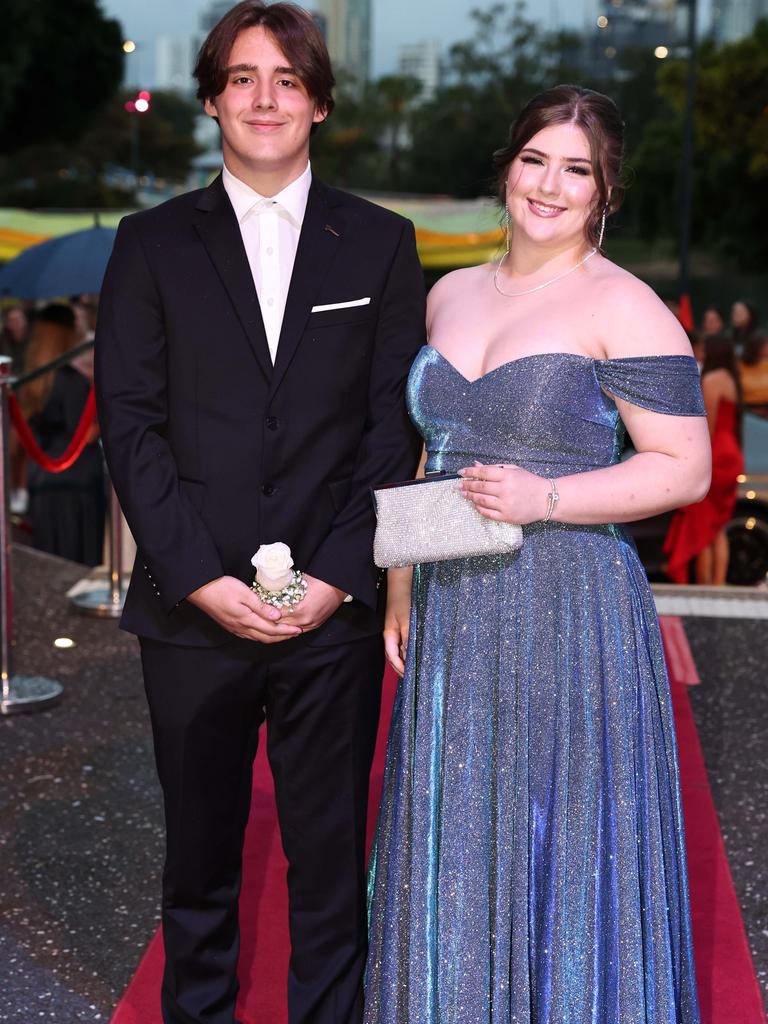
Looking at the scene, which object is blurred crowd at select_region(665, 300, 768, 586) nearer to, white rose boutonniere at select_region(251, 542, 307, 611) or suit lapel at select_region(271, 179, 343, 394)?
suit lapel at select_region(271, 179, 343, 394)

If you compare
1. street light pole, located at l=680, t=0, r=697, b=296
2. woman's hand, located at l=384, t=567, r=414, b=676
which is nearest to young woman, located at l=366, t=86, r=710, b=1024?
woman's hand, located at l=384, t=567, r=414, b=676

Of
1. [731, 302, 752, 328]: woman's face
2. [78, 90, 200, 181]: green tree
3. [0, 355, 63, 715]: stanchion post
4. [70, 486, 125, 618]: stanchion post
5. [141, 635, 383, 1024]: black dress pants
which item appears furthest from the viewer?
[78, 90, 200, 181]: green tree

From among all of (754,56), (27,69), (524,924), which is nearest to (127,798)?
(524,924)

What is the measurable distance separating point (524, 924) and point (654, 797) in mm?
343

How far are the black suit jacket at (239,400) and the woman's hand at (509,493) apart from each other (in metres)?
0.28

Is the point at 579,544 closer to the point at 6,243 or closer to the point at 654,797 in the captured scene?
the point at 654,797

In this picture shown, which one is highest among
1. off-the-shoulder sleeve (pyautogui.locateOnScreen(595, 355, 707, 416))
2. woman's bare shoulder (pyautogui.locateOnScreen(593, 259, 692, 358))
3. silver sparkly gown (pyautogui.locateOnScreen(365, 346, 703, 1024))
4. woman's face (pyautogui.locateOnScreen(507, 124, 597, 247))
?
woman's face (pyautogui.locateOnScreen(507, 124, 597, 247))

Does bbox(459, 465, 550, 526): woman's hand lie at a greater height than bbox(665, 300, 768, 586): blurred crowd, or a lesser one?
greater

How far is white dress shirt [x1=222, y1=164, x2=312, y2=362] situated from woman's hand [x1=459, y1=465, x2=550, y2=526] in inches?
20.1

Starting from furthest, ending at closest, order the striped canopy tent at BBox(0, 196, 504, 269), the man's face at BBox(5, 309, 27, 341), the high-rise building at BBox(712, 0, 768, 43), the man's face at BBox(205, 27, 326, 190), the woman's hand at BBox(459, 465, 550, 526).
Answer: the high-rise building at BBox(712, 0, 768, 43), the striped canopy tent at BBox(0, 196, 504, 269), the man's face at BBox(5, 309, 27, 341), the man's face at BBox(205, 27, 326, 190), the woman's hand at BBox(459, 465, 550, 526)

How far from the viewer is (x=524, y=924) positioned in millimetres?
2604

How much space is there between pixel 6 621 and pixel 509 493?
3.63 metres

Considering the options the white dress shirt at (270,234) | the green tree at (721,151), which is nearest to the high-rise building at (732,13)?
the green tree at (721,151)

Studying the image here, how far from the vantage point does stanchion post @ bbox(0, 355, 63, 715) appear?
5.52 meters
